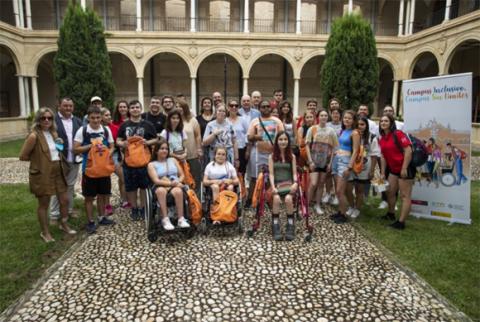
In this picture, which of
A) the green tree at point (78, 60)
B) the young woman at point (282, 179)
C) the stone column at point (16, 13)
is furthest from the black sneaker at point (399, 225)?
the stone column at point (16, 13)

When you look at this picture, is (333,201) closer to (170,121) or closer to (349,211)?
(349,211)

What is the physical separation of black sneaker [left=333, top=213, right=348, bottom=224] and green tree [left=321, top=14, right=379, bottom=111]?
11149 mm

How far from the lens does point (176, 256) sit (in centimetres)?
392

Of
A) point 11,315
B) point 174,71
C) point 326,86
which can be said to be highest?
point 174,71

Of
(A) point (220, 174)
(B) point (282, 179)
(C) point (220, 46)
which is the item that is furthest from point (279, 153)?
(C) point (220, 46)

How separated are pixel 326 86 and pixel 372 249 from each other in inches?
492

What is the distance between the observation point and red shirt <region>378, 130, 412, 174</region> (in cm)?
477

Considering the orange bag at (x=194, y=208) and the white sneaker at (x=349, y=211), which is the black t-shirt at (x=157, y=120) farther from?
the white sneaker at (x=349, y=211)

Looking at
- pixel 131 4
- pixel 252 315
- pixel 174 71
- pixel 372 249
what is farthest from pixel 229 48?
pixel 252 315

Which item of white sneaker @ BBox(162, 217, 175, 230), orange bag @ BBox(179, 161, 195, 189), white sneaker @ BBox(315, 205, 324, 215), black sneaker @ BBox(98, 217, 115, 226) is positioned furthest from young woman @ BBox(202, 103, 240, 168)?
black sneaker @ BBox(98, 217, 115, 226)

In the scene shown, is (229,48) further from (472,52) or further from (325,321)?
(325,321)

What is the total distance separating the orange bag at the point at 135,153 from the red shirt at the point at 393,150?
→ 3.56 metres

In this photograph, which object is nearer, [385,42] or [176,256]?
[176,256]

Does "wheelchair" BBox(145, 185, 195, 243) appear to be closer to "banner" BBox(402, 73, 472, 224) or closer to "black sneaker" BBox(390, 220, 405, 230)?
"black sneaker" BBox(390, 220, 405, 230)
